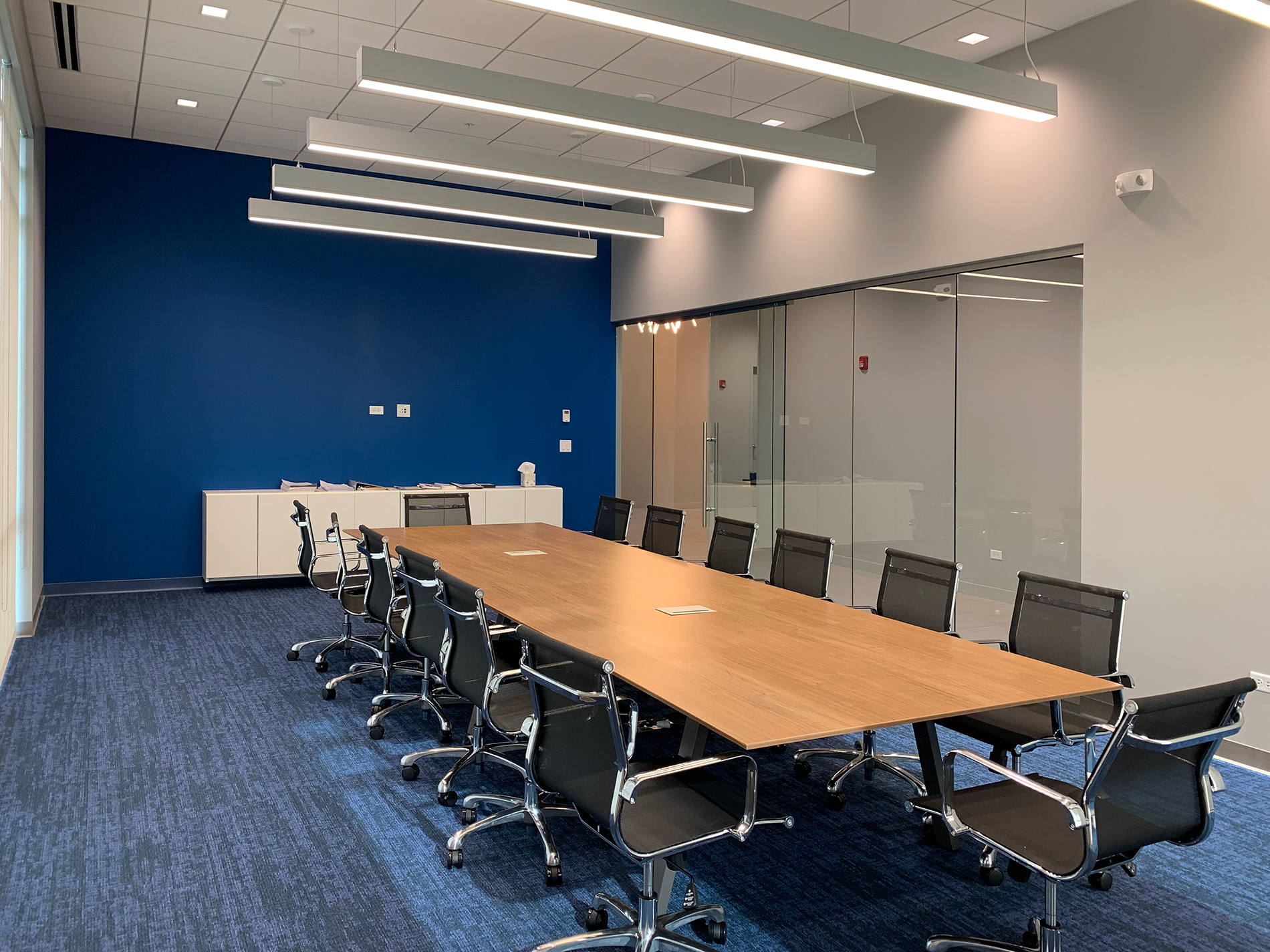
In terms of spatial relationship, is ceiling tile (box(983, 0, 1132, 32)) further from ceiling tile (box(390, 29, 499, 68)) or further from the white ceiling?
ceiling tile (box(390, 29, 499, 68))

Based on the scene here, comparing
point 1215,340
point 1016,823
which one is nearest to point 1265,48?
point 1215,340

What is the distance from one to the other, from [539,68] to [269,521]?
4502 mm

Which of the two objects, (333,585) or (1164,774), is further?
(333,585)

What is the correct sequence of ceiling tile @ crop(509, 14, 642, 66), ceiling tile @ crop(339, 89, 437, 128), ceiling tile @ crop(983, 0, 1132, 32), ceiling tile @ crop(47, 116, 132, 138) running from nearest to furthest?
ceiling tile @ crop(983, 0, 1132, 32) → ceiling tile @ crop(509, 14, 642, 66) → ceiling tile @ crop(339, 89, 437, 128) → ceiling tile @ crop(47, 116, 132, 138)

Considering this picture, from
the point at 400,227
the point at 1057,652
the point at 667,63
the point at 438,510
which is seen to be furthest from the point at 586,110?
the point at 438,510

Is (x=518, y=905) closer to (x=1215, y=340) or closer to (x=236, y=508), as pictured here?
(x=1215, y=340)

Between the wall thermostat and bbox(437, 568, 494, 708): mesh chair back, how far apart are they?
388 centimetres

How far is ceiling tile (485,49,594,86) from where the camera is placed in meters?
5.96

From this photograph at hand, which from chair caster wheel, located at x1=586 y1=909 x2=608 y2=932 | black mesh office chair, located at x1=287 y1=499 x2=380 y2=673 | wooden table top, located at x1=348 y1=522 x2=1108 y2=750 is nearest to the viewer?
wooden table top, located at x1=348 y1=522 x2=1108 y2=750

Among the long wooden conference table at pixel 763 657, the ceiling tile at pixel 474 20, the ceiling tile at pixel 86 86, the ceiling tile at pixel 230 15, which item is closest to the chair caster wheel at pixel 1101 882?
the long wooden conference table at pixel 763 657

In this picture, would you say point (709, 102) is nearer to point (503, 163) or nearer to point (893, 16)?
point (893, 16)

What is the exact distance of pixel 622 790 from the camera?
232cm

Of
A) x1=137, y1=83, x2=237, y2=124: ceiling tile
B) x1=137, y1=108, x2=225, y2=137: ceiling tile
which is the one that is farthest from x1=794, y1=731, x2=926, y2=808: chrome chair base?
x1=137, y1=108, x2=225, y2=137: ceiling tile

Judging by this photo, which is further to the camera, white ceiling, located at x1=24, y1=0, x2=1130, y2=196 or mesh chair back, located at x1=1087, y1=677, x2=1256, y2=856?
white ceiling, located at x1=24, y1=0, x2=1130, y2=196
